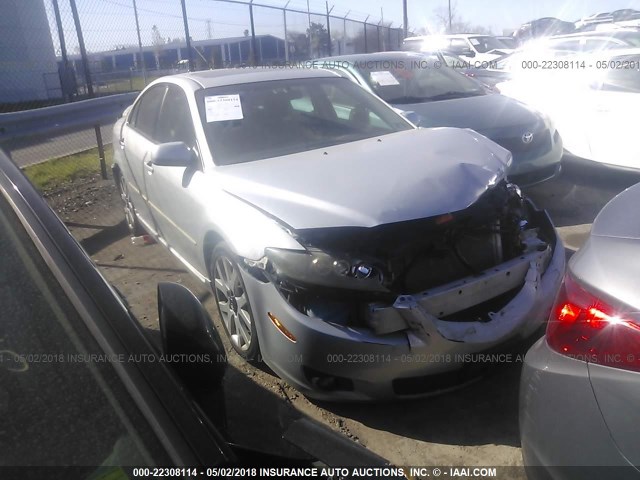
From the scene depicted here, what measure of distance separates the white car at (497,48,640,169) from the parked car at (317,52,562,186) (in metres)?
0.71

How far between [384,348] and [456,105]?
4.05m

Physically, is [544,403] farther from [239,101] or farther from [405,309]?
[239,101]

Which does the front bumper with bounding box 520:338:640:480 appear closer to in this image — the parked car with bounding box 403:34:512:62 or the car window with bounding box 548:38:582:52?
the car window with bounding box 548:38:582:52

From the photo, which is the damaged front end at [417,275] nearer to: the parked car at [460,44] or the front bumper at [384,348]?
the front bumper at [384,348]

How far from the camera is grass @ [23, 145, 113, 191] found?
307 inches

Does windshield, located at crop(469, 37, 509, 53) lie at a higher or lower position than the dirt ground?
higher

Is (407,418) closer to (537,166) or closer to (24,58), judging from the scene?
(537,166)

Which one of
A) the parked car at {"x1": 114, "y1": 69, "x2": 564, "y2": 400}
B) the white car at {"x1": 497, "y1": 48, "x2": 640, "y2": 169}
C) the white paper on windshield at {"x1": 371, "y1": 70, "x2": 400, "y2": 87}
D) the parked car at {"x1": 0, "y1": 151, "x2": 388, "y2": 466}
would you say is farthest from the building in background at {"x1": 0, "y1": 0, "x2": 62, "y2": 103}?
the parked car at {"x1": 0, "y1": 151, "x2": 388, "y2": 466}

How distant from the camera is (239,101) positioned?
3.99 m

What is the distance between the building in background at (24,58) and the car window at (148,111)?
10614mm

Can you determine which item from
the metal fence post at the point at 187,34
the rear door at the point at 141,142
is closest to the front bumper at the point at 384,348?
the rear door at the point at 141,142

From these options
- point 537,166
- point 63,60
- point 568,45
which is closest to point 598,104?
point 537,166

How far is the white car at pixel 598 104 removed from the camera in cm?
580

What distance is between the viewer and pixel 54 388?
1.22 meters
